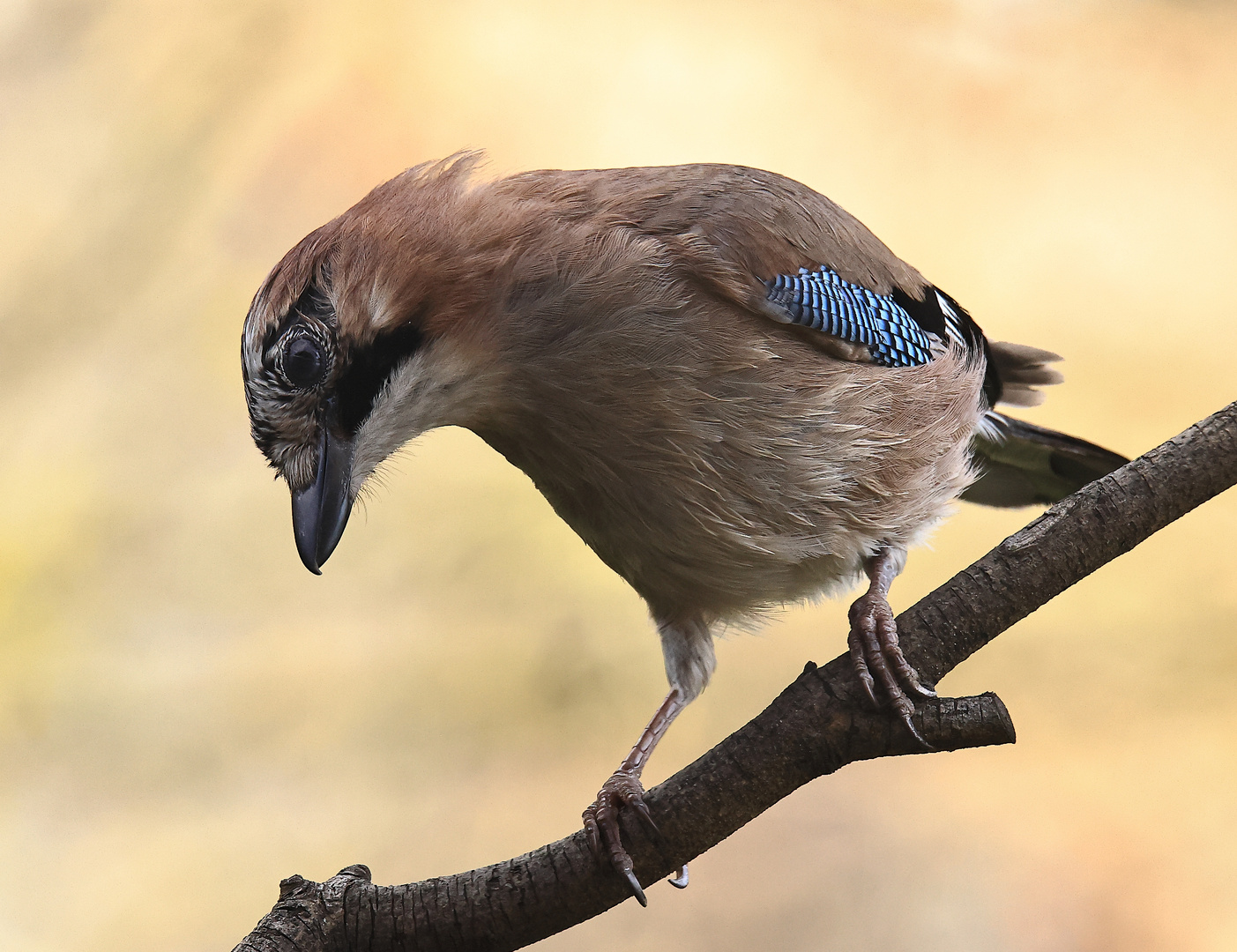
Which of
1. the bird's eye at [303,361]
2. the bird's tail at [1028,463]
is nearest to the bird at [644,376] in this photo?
the bird's eye at [303,361]

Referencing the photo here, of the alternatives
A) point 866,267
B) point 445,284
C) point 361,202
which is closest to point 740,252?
point 866,267

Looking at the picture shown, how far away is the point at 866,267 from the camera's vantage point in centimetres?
233

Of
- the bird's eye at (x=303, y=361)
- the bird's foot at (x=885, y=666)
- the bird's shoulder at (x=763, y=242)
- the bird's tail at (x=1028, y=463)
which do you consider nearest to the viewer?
the bird's eye at (x=303, y=361)

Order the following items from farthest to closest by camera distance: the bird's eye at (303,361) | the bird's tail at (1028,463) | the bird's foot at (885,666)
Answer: the bird's tail at (1028,463), the bird's foot at (885,666), the bird's eye at (303,361)

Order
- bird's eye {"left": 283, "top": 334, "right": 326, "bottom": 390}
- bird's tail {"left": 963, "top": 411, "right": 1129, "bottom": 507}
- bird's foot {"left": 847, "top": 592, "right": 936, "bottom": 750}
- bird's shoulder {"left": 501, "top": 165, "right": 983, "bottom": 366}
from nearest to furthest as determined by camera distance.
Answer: bird's eye {"left": 283, "top": 334, "right": 326, "bottom": 390}
bird's foot {"left": 847, "top": 592, "right": 936, "bottom": 750}
bird's shoulder {"left": 501, "top": 165, "right": 983, "bottom": 366}
bird's tail {"left": 963, "top": 411, "right": 1129, "bottom": 507}

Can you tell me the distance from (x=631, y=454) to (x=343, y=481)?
1.62ft

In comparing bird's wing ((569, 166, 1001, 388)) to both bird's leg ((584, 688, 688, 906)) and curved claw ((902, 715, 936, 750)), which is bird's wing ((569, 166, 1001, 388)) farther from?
bird's leg ((584, 688, 688, 906))

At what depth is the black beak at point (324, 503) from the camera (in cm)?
178

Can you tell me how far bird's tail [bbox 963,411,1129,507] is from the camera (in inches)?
102

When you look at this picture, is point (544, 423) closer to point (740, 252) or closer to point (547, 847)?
point (740, 252)

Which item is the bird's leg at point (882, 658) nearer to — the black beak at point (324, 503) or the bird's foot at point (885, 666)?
the bird's foot at point (885, 666)

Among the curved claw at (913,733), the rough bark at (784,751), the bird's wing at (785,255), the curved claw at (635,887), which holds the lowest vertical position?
the curved claw at (913,733)

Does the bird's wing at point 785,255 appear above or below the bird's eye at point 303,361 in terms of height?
above

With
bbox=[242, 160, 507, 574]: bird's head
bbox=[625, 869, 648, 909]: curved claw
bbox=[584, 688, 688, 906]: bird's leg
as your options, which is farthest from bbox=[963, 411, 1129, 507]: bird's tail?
bbox=[242, 160, 507, 574]: bird's head
